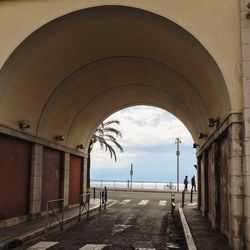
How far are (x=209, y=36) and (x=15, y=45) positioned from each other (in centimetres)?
547

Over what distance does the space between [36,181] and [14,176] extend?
59.5 inches

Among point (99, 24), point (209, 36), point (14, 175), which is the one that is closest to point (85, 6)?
point (99, 24)

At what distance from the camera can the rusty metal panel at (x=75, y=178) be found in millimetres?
21953

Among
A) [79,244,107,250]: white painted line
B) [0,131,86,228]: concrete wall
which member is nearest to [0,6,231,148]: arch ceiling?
[0,131,86,228]: concrete wall

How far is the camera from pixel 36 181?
52.5 ft

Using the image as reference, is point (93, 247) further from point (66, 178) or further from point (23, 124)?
point (66, 178)

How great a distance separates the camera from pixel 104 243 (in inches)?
460

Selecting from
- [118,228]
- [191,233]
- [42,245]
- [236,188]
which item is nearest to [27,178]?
[118,228]

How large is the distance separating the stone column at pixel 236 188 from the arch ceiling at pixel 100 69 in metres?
1.06

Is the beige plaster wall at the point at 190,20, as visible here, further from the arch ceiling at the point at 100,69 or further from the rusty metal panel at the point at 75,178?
the rusty metal panel at the point at 75,178

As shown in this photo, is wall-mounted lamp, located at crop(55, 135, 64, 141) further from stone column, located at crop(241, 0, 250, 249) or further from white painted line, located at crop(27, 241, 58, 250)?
stone column, located at crop(241, 0, 250, 249)

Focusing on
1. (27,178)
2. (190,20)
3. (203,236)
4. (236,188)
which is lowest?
(203,236)

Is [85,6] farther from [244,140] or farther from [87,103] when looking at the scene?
[87,103]

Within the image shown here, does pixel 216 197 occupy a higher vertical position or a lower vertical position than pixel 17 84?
lower
